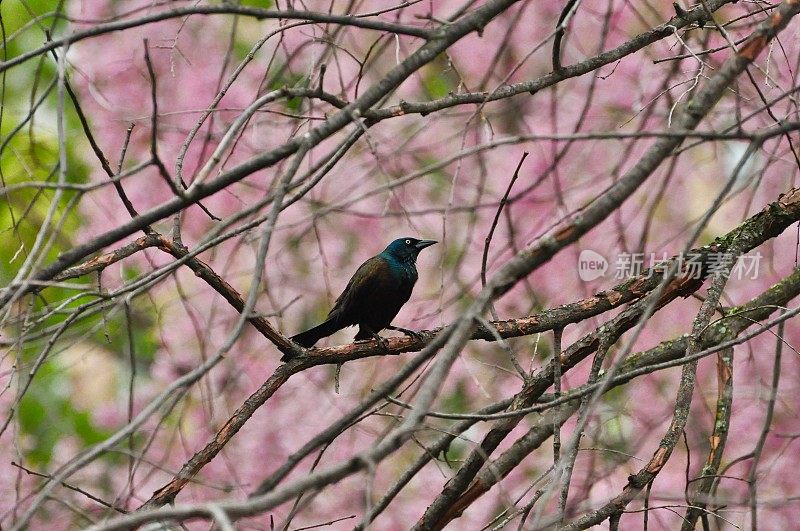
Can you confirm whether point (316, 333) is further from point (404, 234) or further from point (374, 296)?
point (404, 234)

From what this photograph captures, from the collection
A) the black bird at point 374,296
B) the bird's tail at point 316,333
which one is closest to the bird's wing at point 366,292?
the black bird at point 374,296

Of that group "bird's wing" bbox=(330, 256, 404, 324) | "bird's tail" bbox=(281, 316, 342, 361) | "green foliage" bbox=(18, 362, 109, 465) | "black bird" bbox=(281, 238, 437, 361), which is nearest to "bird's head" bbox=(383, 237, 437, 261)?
"black bird" bbox=(281, 238, 437, 361)

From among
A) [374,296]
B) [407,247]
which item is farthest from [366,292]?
[407,247]

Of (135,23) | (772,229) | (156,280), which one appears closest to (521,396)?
(772,229)

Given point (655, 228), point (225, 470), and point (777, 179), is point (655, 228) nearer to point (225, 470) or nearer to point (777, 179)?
point (777, 179)

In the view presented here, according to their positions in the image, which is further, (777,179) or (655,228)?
(655,228)

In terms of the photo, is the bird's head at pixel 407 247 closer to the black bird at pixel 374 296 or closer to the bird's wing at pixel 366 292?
the black bird at pixel 374 296

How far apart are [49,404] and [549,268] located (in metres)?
3.57

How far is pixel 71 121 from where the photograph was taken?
745cm

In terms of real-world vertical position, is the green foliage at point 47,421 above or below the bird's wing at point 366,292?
above

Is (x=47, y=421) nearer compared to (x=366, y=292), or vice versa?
(x=366, y=292)

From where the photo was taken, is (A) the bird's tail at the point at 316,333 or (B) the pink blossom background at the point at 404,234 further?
(B) the pink blossom background at the point at 404,234

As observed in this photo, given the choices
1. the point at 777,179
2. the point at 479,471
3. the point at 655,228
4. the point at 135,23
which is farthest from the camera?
the point at 655,228

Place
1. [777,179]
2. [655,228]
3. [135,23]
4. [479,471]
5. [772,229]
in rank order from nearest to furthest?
[135,23]
[479,471]
[772,229]
[777,179]
[655,228]
